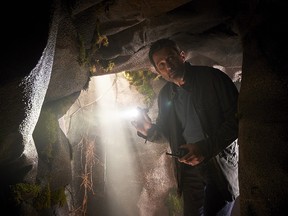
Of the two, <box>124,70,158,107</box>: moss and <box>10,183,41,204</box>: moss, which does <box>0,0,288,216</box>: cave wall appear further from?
<box>124,70,158,107</box>: moss

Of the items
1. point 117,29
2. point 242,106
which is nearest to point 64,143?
point 117,29

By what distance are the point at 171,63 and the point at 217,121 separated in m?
1.12

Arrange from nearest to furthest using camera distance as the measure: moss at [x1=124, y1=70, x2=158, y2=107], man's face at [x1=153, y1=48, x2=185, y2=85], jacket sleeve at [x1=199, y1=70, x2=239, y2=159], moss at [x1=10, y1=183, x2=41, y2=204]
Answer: moss at [x1=10, y1=183, x2=41, y2=204] < jacket sleeve at [x1=199, y1=70, x2=239, y2=159] < man's face at [x1=153, y1=48, x2=185, y2=85] < moss at [x1=124, y1=70, x2=158, y2=107]

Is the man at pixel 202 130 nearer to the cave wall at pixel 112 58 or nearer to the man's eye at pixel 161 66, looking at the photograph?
the man's eye at pixel 161 66

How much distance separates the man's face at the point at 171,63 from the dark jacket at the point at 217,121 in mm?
125

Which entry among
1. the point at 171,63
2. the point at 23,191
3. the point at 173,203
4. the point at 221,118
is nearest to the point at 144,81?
the point at 171,63

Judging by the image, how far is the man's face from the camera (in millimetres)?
3721

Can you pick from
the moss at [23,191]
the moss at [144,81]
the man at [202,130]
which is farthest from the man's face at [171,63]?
the moss at [144,81]

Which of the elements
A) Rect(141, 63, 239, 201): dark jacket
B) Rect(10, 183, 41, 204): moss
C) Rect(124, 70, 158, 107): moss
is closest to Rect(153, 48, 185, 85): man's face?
Rect(141, 63, 239, 201): dark jacket

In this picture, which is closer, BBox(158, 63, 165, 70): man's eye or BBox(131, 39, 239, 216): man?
BBox(131, 39, 239, 216): man

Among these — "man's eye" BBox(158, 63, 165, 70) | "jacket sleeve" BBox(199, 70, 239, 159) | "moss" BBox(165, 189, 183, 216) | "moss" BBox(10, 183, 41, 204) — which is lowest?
"moss" BBox(165, 189, 183, 216)

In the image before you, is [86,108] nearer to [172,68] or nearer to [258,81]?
[172,68]

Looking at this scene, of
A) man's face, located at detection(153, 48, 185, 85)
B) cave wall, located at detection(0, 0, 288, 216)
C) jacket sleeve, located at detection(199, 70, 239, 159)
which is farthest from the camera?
man's face, located at detection(153, 48, 185, 85)

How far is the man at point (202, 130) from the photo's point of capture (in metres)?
3.19
